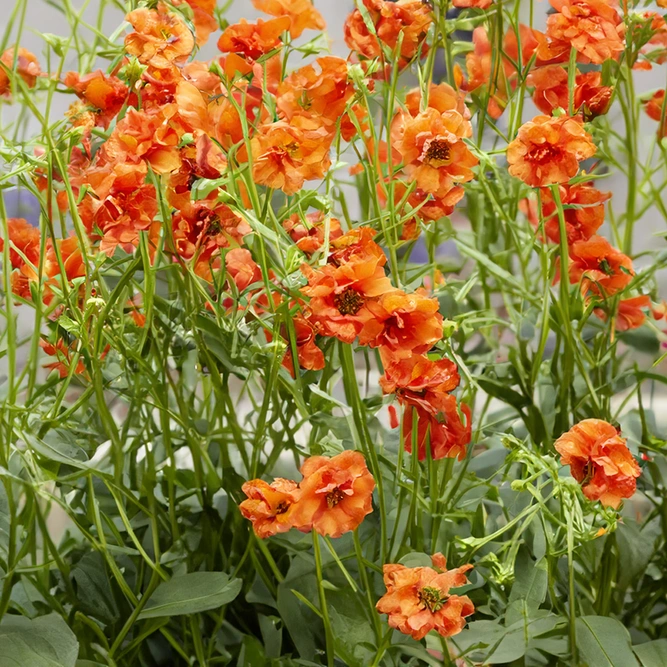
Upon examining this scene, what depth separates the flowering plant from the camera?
41cm

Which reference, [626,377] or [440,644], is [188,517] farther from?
[626,377]

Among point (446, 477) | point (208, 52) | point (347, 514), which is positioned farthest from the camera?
point (208, 52)

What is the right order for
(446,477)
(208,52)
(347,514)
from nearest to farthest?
(347,514) → (446,477) → (208,52)

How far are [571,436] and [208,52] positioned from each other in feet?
2.79

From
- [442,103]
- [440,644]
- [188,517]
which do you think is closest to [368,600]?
[440,644]

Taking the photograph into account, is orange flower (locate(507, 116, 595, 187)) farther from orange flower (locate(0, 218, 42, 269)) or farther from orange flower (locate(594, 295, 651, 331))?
orange flower (locate(0, 218, 42, 269))

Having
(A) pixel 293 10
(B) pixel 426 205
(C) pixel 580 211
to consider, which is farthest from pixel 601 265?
(A) pixel 293 10

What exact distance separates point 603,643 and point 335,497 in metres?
0.17

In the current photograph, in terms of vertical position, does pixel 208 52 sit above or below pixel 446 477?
above

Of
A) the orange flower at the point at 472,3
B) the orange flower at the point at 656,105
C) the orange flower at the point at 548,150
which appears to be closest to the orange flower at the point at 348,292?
the orange flower at the point at 548,150

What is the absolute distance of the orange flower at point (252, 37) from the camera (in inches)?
17.8

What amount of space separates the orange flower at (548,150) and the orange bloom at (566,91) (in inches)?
3.6

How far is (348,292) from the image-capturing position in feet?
1.24

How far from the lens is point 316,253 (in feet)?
1.40
